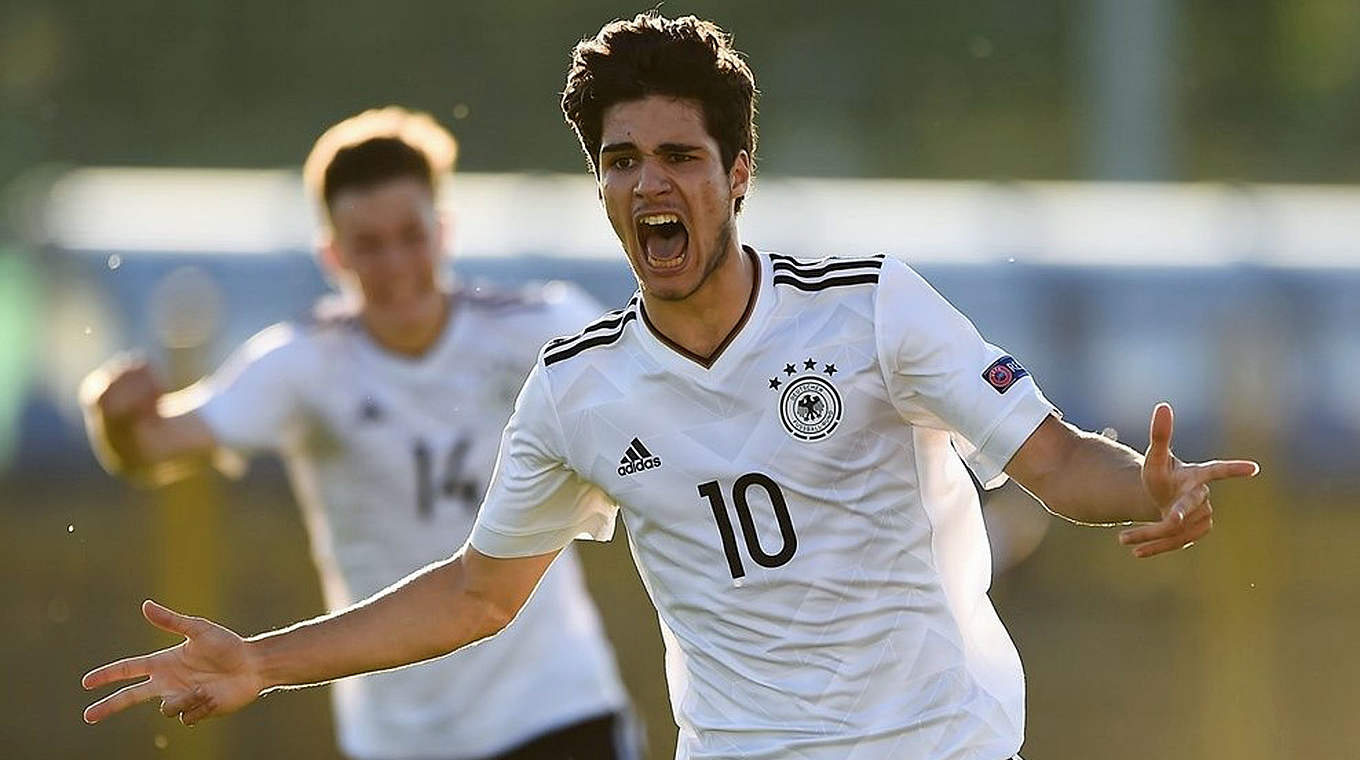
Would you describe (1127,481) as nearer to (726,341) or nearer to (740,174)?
(726,341)

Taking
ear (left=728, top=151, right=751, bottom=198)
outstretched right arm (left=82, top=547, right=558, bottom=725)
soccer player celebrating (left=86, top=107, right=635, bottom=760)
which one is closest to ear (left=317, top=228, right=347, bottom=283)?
soccer player celebrating (left=86, top=107, right=635, bottom=760)

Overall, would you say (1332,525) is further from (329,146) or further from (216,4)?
(216,4)

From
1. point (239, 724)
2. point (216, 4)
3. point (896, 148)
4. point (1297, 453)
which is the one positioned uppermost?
point (216, 4)

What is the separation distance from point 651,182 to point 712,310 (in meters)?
0.26

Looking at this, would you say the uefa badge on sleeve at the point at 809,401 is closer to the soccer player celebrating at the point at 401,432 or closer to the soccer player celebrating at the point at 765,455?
the soccer player celebrating at the point at 765,455

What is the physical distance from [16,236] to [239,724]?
285 centimetres

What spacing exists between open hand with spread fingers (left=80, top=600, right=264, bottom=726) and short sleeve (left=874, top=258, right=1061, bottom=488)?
123cm

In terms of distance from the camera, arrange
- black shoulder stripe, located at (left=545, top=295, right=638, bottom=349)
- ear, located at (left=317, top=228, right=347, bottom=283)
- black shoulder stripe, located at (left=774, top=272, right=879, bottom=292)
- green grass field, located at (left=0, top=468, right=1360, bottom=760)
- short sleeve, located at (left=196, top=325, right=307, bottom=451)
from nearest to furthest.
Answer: black shoulder stripe, located at (left=774, top=272, right=879, bottom=292)
black shoulder stripe, located at (left=545, top=295, right=638, bottom=349)
short sleeve, located at (left=196, top=325, right=307, bottom=451)
ear, located at (left=317, top=228, right=347, bottom=283)
green grass field, located at (left=0, top=468, right=1360, bottom=760)

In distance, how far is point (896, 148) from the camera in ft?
48.8

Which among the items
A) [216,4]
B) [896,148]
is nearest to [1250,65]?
[896,148]

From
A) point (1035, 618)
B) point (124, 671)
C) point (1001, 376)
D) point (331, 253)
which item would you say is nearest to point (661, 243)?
point (1001, 376)

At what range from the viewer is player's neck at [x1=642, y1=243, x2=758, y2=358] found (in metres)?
4.15

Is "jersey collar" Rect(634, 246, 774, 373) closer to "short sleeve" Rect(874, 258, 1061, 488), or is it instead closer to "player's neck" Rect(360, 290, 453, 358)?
"short sleeve" Rect(874, 258, 1061, 488)

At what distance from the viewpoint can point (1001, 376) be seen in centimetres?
401
